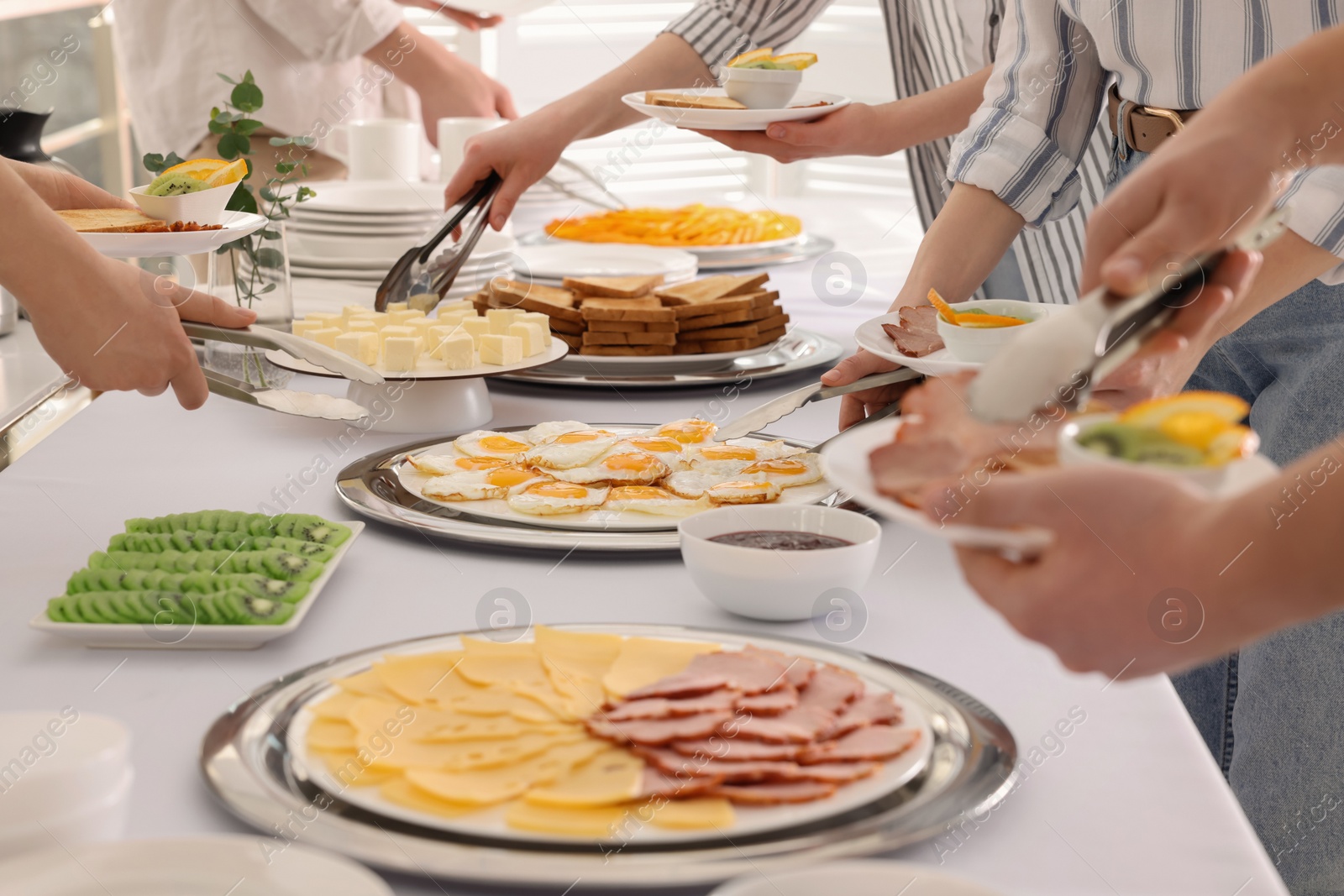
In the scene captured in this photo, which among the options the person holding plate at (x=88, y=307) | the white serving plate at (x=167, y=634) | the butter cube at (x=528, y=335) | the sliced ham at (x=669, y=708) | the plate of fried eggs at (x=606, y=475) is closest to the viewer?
the sliced ham at (x=669, y=708)

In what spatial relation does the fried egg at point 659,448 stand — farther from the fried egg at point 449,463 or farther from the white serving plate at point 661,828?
the white serving plate at point 661,828

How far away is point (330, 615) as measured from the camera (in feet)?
3.82

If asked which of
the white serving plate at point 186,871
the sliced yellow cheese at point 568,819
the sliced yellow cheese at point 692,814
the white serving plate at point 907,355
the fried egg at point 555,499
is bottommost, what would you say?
the fried egg at point 555,499

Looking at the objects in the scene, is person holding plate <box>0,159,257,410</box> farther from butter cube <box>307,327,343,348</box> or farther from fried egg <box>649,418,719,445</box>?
fried egg <box>649,418,719,445</box>

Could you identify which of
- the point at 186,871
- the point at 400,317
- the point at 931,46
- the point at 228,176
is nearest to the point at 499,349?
the point at 400,317

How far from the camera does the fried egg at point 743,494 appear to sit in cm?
139

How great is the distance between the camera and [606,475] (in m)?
1.46

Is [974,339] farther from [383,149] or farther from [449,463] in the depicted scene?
[383,149]

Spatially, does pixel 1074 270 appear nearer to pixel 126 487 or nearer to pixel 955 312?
pixel 955 312

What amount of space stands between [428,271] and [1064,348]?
4.73 feet

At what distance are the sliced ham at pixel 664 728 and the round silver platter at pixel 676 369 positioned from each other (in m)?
1.04

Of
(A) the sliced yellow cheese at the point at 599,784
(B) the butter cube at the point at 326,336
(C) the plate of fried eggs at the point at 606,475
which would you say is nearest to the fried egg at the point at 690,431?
(C) the plate of fried eggs at the point at 606,475

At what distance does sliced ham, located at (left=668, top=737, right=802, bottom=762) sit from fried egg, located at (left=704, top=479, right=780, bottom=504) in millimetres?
566

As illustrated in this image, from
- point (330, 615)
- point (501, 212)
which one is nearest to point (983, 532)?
point (330, 615)
